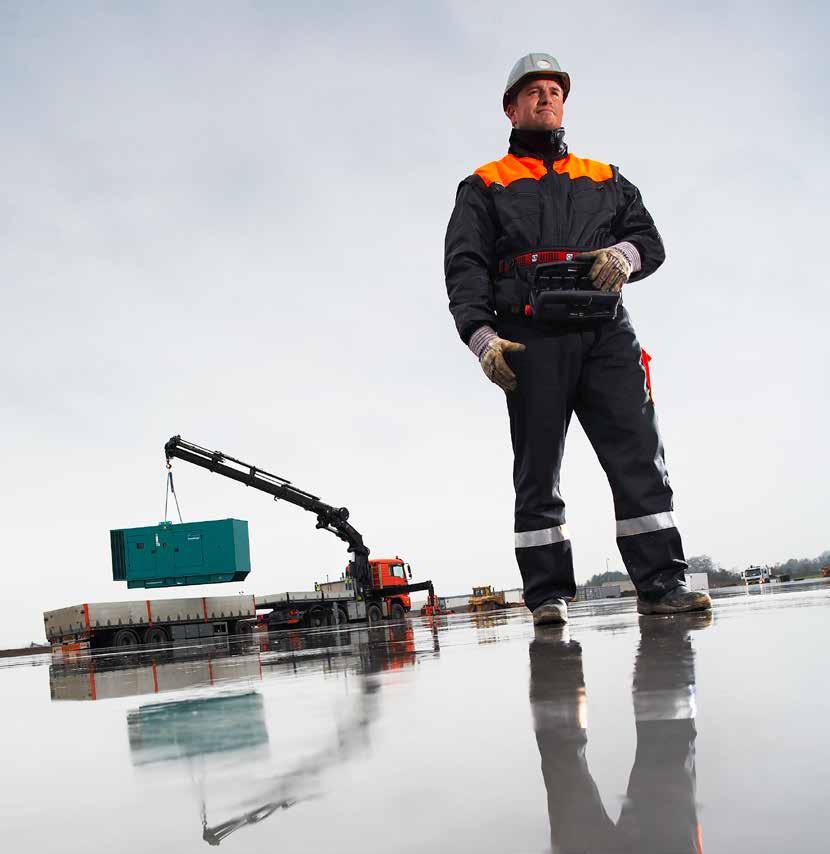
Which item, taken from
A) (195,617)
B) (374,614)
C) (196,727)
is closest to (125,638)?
(195,617)

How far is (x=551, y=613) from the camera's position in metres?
3.29

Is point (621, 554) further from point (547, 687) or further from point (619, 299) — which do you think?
point (547, 687)

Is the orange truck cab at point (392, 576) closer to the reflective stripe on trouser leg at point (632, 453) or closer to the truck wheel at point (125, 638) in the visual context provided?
the truck wheel at point (125, 638)

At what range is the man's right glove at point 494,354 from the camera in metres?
3.26

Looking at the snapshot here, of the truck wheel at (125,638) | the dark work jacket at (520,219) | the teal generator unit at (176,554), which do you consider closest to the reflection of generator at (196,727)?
the dark work jacket at (520,219)

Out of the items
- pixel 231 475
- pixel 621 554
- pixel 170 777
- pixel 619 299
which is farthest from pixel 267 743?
pixel 231 475

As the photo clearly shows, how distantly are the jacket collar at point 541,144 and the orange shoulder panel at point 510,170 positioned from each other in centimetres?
4

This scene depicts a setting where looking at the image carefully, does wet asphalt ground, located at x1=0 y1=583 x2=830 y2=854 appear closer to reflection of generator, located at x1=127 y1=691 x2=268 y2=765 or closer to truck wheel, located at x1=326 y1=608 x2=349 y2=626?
reflection of generator, located at x1=127 y1=691 x2=268 y2=765

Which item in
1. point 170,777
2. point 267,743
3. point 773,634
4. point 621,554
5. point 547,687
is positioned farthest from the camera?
point 621,554

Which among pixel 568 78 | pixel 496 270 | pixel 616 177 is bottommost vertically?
pixel 496 270

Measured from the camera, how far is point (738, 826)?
62 cm

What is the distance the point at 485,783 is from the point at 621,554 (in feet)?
8.56

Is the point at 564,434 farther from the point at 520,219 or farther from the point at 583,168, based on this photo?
the point at 583,168

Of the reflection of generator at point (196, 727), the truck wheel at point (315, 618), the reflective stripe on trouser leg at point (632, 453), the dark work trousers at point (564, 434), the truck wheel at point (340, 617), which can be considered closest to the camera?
the reflection of generator at point (196, 727)
